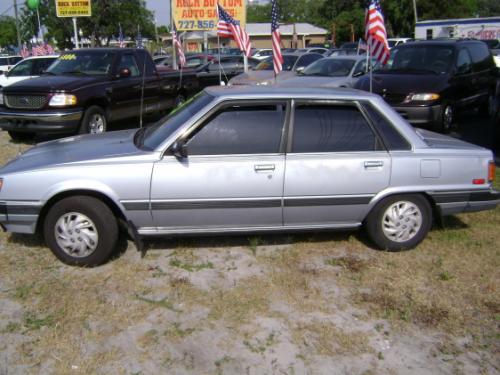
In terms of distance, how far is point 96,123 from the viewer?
9664mm

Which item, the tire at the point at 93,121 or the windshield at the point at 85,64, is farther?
the windshield at the point at 85,64

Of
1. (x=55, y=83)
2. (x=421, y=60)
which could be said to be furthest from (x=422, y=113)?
(x=55, y=83)

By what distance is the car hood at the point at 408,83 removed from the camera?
9.58 m

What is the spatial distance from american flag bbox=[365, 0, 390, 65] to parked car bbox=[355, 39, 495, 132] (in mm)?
1033

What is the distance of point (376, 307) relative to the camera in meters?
3.91

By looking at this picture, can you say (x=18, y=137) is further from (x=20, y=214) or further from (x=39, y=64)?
(x=20, y=214)

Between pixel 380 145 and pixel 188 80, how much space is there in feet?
28.8

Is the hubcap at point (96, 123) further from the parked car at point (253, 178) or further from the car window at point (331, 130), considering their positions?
the car window at point (331, 130)

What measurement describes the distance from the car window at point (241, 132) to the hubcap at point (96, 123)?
5.61 m

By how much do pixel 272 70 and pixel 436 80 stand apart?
6482 millimetres

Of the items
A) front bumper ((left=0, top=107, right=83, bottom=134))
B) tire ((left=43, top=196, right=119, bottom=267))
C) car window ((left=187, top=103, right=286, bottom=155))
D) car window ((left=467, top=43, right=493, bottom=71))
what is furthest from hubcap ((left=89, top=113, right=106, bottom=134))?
car window ((left=467, top=43, right=493, bottom=71))

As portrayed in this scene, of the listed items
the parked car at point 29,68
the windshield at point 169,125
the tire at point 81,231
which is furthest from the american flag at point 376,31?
the parked car at point 29,68

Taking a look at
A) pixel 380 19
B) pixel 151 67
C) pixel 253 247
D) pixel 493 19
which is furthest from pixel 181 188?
pixel 493 19

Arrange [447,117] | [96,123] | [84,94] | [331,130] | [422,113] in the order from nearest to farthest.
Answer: [331,130], [84,94], [422,113], [96,123], [447,117]
